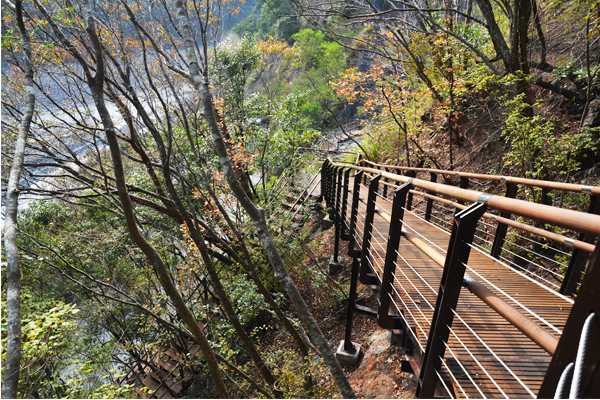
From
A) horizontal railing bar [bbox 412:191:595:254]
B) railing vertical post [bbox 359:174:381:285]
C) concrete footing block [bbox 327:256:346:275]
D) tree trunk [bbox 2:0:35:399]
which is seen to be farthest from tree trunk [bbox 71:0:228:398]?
concrete footing block [bbox 327:256:346:275]

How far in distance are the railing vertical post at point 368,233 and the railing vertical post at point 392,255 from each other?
0.66 m

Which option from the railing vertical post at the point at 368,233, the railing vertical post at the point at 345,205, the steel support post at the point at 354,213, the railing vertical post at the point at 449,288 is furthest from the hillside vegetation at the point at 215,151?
the railing vertical post at the point at 345,205

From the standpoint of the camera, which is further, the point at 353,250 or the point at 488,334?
the point at 353,250

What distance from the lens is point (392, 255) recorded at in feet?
7.91

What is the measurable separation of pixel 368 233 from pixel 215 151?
7010 millimetres

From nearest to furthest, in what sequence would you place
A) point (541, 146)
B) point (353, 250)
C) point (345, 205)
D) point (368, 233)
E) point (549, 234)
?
point (549, 234), point (368, 233), point (541, 146), point (353, 250), point (345, 205)

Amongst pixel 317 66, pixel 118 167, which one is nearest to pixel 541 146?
pixel 118 167

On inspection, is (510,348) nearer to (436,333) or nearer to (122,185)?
(436,333)

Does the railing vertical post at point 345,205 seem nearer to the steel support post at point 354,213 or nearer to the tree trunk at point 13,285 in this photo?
the steel support post at point 354,213

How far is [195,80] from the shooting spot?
323 centimetres

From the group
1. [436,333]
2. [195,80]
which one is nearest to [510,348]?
[436,333]

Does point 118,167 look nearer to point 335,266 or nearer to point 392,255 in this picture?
point 392,255

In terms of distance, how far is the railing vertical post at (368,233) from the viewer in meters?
3.02

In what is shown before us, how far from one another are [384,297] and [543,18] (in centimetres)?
923
